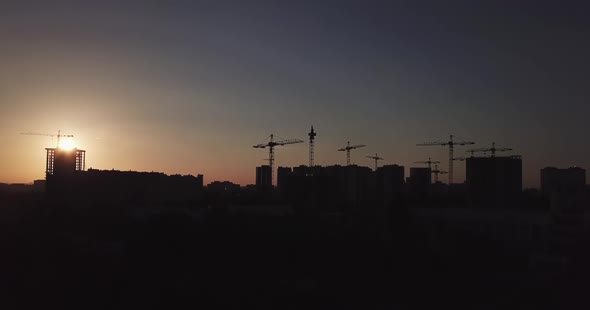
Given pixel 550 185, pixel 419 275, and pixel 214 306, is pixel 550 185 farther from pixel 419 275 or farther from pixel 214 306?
pixel 214 306

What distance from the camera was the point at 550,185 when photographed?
79.1 m

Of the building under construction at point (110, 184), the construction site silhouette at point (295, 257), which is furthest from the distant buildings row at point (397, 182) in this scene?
the building under construction at point (110, 184)

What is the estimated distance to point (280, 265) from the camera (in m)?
30.7

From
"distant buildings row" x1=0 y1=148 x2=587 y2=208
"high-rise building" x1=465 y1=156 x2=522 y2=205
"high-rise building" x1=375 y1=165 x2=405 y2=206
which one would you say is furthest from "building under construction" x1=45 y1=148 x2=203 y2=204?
"high-rise building" x1=465 y1=156 x2=522 y2=205

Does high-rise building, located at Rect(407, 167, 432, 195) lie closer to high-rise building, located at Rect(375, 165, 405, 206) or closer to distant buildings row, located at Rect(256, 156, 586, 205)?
distant buildings row, located at Rect(256, 156, 586, 205)

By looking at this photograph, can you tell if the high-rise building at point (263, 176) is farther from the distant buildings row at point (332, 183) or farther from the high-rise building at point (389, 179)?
the high-rise building at point (389, 179)

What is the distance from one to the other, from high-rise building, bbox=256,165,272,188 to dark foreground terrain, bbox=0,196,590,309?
47.5m

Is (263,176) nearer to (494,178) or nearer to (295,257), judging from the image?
(494,178)

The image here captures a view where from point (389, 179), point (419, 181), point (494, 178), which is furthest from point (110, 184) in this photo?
point (419, 181)

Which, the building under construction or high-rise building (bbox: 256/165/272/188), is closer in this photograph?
the building under construction

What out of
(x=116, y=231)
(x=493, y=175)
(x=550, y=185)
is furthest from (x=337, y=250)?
(x=550, y=185)

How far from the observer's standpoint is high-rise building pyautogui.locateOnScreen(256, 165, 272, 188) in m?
91.4

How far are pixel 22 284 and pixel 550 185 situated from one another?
229 ft

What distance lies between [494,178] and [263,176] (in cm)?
4222
